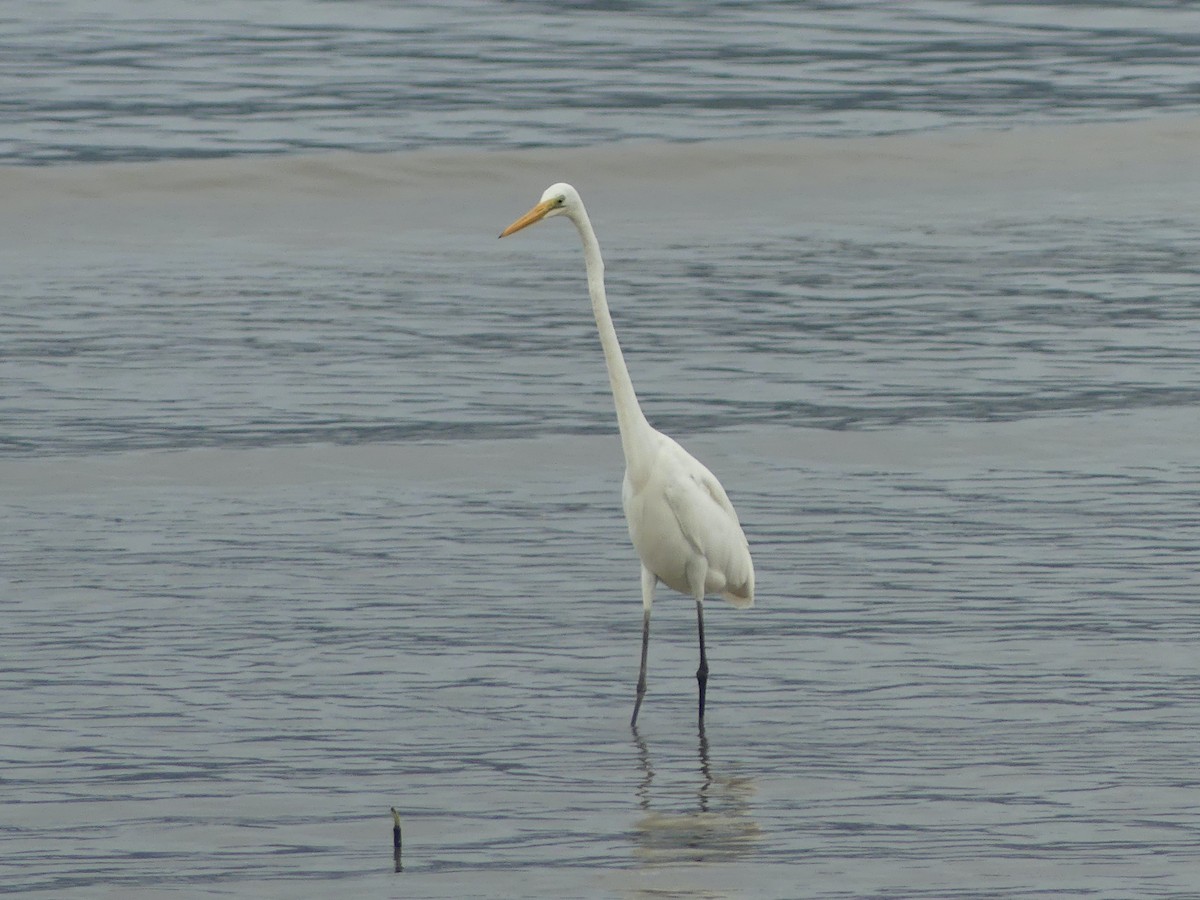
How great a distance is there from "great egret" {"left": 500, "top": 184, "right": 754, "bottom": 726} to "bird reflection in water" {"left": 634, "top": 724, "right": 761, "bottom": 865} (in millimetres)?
697

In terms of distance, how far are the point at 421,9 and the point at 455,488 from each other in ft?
57.6

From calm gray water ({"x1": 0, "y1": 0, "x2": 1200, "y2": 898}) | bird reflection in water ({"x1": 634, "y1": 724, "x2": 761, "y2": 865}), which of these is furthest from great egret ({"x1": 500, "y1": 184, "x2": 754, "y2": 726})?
bird reflection in water ({"x1": 634, "y1": 724, "x2": 761, "y2": 865})

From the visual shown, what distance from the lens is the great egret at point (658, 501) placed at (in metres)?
7.96

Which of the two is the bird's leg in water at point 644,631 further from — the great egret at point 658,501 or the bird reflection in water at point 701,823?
the bird reflection in water at point 701,823

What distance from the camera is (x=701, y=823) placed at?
684cm

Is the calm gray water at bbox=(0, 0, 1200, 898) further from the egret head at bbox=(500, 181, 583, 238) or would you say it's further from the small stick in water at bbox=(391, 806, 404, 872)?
the egret head at bbox=(500, 181, 583, 238)

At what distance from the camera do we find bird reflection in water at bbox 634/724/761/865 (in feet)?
21.6

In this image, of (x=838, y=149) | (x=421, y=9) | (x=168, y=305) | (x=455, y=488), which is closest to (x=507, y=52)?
(x=421, y=9)

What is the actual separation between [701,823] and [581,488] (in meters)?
4.11

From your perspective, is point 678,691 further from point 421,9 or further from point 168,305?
point 421,9

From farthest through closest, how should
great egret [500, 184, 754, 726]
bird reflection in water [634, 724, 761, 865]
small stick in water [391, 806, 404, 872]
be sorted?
great egret [500, 184, 754, 726] < bird reflection in water [634, 724, 761, 865] < small stick in water [391, 806, 404, 872]

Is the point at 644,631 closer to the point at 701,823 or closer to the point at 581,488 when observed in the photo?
the point at 701,823

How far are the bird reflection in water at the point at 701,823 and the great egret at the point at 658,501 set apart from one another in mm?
697

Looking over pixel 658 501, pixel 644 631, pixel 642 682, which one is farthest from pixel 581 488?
pixel 642 682
